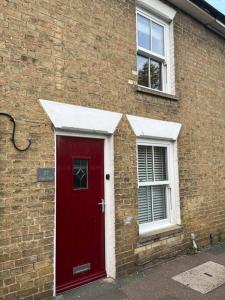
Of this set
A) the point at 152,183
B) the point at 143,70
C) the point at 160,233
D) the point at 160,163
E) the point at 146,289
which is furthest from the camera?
the point at 160,163

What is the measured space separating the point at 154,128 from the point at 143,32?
2022mm

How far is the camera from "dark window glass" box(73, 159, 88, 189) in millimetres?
5004

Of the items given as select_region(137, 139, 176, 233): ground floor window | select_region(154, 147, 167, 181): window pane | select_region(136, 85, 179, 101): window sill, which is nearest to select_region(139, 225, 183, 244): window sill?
select_region(137, 139, 176, 233): ground floor window

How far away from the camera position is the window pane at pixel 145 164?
6.10 meters

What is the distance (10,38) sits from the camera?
14.2ft

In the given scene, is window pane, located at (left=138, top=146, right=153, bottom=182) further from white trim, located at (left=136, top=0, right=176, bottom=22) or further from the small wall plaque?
white trim, located at (left=136, top=0, right=176, bottom=22)

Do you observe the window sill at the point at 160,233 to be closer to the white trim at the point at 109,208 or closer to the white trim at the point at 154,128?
the white trim at the point at 109,208

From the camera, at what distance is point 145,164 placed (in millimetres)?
6207

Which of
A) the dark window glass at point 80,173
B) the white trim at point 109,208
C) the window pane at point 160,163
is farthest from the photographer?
the window pane at point 160,163

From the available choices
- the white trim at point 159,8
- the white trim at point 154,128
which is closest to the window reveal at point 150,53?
the white trim at point 159,8

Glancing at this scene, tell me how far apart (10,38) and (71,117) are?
1.38 meters

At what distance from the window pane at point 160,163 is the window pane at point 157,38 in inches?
83.8

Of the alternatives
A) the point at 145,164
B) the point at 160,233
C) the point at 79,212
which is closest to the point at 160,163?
the point at 145,164

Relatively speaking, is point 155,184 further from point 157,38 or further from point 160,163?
point 157,38
